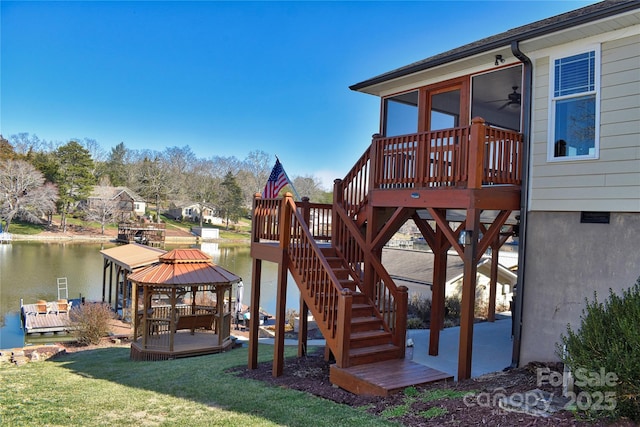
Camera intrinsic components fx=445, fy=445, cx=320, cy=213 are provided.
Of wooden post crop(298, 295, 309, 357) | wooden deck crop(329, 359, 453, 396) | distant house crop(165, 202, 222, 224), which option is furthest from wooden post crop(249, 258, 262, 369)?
distant house crop(165, 202, 222, 224)

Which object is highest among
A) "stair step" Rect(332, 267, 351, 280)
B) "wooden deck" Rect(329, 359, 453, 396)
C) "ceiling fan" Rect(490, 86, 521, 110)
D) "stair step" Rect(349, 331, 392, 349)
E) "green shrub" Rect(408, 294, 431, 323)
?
"ceiling fan" Rect(490, 86, 521, 110)

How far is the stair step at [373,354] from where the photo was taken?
6.44 metres

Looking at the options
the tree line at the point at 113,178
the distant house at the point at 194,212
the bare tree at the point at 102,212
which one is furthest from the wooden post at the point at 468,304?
the distant house at the point at 194,212

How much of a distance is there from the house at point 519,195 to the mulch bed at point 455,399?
0.89 feet

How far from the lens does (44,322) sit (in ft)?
55.1

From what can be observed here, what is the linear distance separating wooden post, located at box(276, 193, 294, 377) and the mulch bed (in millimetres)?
276

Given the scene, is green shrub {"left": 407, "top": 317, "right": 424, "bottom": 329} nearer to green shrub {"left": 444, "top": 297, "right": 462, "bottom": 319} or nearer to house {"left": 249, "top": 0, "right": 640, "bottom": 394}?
green shrub {"left": 444, "top": 297, "right": 462, "bottom": 319}

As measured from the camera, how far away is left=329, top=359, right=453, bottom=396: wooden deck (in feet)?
18.5

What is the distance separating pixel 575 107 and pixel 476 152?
65.8 inches

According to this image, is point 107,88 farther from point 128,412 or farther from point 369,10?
point 128,412

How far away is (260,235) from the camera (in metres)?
8.34

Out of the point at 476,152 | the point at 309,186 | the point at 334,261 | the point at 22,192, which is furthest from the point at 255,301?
the point at 309,186

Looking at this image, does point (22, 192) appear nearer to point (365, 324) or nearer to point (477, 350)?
point (365, 324)

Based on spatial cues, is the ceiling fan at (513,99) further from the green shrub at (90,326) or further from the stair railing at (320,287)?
the green shrub at (90,326)
